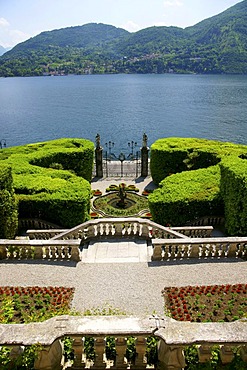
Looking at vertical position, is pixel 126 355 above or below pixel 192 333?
below

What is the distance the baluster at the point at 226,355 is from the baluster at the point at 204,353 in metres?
0.30

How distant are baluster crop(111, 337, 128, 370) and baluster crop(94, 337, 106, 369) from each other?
1.05ft

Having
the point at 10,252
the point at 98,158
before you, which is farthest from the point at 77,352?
the point at 98,158

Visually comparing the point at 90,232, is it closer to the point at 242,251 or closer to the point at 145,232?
the point at 145,232

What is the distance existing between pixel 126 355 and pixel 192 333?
1.95 metres

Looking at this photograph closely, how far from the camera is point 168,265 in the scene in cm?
1355

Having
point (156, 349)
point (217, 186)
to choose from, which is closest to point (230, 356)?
point (156, 349)

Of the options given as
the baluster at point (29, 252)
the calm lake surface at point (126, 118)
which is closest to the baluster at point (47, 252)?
the baluster at point (29, 252)

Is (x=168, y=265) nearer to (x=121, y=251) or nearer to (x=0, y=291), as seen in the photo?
(x=121, y=251)

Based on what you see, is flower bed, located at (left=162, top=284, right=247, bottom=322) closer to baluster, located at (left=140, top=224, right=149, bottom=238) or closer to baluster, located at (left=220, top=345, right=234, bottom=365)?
baluster, located at (left=220, top=345, right=234, bottom=365)

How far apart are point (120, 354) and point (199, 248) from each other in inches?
314

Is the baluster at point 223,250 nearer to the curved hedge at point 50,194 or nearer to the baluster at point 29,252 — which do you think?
the curved hedge at point 50,194

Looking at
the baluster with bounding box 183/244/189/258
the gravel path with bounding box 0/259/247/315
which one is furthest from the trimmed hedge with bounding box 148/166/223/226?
the gravel path with bounding box 0/259/247/315

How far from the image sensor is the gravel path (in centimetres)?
1121
